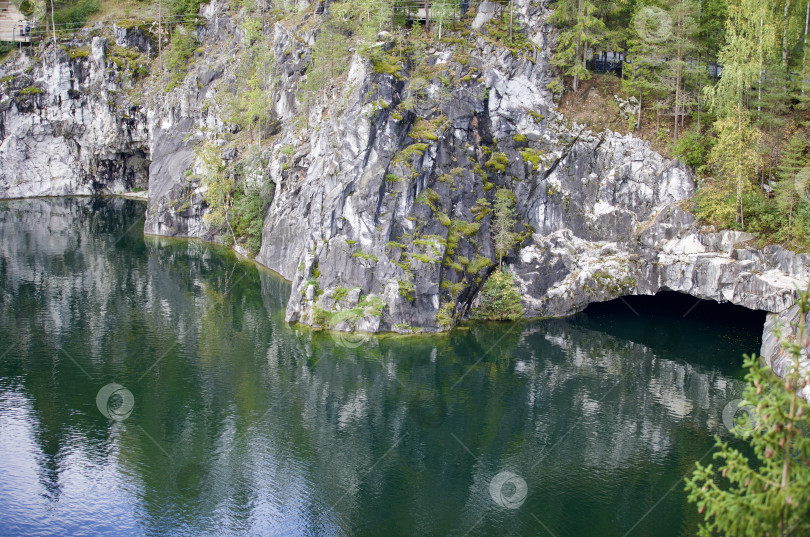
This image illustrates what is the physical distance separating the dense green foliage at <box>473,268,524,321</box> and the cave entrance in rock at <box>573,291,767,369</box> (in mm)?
6024

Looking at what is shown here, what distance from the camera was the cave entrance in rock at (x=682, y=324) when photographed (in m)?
53.0

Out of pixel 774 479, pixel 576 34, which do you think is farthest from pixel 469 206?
pixel 774 479

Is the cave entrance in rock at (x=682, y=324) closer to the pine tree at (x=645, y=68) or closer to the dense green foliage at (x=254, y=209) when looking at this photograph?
the pine tree at (x=645, y=68)

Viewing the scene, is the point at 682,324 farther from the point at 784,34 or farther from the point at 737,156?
the point at 784,34

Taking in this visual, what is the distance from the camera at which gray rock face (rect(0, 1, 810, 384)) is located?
175 ft

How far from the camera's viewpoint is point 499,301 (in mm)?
57000

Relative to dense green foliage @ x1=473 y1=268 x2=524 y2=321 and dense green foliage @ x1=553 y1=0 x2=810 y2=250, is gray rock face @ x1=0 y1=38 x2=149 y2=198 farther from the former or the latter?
dense green foliage @ x1=553 y1=0 x2=810 y2=250

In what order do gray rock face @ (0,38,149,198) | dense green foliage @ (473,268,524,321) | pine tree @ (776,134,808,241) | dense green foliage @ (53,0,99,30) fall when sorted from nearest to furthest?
pine tree @ (776,134,808,241), dense green foliage @ (473,268,524,321), gray rock face @ (0,38,149,198), dense green foliage @ (53,0,99,30)

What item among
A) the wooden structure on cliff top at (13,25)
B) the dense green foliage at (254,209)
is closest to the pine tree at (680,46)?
the dense green foliage at (254,209)

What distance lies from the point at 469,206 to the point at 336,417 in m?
25.8

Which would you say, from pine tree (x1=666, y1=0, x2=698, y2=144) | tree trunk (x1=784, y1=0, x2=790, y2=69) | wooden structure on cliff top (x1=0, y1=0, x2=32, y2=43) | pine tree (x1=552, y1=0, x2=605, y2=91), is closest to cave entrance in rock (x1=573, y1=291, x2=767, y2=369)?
pine tree (x1=666, y1=0, x2=698, y2=144)

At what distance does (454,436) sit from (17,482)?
22964mm

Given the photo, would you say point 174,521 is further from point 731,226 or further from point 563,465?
point 731,226

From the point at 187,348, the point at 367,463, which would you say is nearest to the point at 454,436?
the point at 367,463
